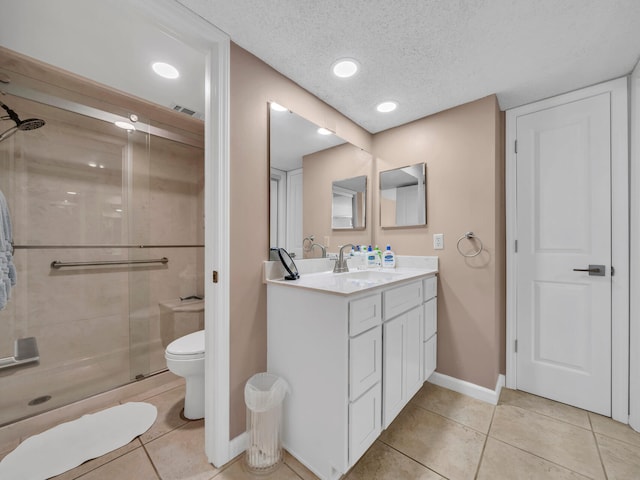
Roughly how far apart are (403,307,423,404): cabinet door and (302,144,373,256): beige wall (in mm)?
770

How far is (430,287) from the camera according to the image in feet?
6.60

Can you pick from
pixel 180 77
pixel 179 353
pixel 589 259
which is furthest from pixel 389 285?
pixel 180 77

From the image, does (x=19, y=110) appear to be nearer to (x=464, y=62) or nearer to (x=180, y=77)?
(x=180, y=77)

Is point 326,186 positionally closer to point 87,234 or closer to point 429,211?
point 429,211

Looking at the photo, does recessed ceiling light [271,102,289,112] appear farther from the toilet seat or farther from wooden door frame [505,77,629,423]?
wooden door frame [505,77,629,423]

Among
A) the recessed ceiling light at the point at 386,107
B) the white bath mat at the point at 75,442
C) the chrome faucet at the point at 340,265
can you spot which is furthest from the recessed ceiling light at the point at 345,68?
the white bath mat at the point at 75,442

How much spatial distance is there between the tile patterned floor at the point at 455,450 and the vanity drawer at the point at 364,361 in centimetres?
45

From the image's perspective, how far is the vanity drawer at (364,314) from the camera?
1.21m

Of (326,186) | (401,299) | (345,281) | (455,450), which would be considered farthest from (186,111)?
(455,450)

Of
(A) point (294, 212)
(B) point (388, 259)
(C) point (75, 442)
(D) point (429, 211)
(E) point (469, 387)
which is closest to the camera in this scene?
(C) point (75, 442)

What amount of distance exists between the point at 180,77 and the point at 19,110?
1.01 metres

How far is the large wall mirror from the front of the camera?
1.69 m

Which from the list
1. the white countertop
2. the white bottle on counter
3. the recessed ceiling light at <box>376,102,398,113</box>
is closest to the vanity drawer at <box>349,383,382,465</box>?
the white countertop

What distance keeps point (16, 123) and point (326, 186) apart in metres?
2.03
